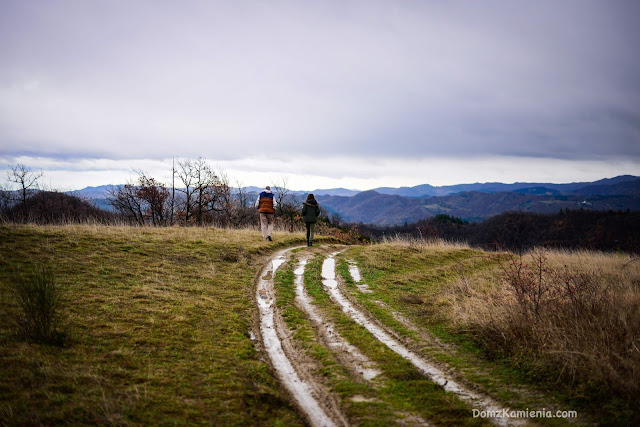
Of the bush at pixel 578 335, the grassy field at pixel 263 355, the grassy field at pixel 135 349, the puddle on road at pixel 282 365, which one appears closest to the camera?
the grassy field at pixel 135 349

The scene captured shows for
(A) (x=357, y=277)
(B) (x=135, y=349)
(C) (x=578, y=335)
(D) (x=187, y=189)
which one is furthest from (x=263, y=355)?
(D) (x=187, y=189)

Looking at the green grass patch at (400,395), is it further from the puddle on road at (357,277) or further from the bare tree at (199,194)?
the bare tree at (199,194)

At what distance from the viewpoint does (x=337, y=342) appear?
22.6 feet

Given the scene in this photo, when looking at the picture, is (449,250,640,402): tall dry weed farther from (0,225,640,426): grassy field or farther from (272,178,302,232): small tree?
(272,178,302,232): small tree

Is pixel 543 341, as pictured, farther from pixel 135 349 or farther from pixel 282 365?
pixel 135 349

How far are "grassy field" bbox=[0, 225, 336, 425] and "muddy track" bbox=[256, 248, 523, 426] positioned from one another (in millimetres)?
324

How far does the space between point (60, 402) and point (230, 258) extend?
33.4 ft

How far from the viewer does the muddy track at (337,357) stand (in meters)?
4.71

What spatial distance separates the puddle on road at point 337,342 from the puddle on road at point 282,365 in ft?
3.19

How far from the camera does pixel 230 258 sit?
14406mm

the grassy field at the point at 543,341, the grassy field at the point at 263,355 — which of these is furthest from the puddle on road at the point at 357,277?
the grassy field at the point at 543,341

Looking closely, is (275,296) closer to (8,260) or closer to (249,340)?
(249,340)

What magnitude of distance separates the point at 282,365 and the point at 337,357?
3.39ft

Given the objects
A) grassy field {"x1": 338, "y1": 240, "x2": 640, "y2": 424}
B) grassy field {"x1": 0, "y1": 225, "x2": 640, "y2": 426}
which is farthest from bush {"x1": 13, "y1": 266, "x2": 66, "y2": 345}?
grassy field {"x1": 338, "y1": 240, "x2": 640, "y2": 424}
